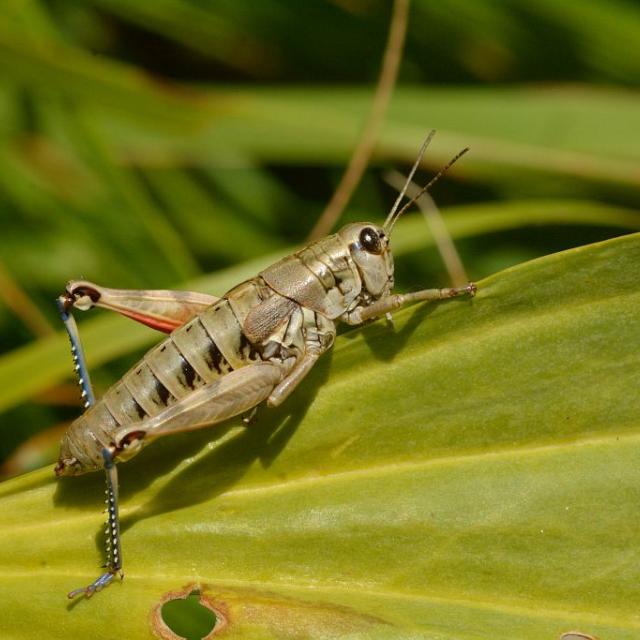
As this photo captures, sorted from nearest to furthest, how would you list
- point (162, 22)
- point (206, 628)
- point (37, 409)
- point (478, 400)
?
point (478, 400), point (206, 628), point (37, 409), point (162, 22)

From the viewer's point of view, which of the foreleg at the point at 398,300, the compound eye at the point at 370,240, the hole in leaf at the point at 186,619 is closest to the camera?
the foreleg at the point at 398,300

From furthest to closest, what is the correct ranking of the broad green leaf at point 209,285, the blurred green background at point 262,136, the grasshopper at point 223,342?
the blurred green background at point 262,136
the broad green leaf at point 209,285
the grasshopper at point 223,342

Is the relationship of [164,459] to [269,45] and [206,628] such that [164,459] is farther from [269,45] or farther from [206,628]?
[269,45]

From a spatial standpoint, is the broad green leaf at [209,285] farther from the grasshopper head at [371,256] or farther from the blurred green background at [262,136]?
the grasshopper head at [371,256]

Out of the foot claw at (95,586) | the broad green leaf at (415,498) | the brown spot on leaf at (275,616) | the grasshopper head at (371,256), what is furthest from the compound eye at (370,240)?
the foot claw at (95,586)

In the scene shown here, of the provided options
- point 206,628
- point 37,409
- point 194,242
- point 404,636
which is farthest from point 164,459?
point 194,242

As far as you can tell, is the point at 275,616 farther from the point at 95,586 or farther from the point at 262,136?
the point at 262,136

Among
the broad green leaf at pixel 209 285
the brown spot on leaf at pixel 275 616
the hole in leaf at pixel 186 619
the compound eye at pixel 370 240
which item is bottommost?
the hole in leaf at pixel 186 619
